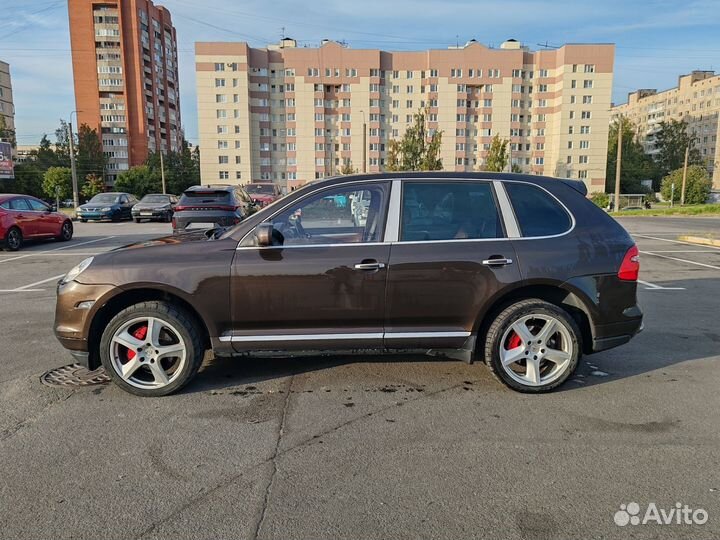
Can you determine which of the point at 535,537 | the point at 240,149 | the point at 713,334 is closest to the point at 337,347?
the point at 535,537

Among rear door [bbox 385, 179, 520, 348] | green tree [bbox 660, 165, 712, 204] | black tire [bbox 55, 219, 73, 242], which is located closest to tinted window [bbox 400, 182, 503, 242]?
rear door [bbox 385, 179, 520, 348]

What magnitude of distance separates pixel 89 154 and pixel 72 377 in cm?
9301

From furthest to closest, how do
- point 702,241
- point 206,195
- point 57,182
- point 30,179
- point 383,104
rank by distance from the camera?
point 383,104, point 30,179, point 57,182, point 702,241, point 206,195

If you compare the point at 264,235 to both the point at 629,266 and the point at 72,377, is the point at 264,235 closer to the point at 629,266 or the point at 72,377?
the point at 72,377

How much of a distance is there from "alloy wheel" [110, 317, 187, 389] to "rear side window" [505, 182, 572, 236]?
291 cm

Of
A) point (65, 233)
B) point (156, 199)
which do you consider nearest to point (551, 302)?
point (65, 233)

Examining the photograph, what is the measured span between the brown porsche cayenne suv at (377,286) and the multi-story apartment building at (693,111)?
123 m

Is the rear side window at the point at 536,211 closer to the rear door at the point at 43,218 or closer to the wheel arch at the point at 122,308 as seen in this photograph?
the wheel arch at the point at 122,308

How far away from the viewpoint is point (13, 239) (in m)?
13.2

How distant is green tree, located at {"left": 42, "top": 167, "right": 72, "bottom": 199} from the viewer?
224 ft

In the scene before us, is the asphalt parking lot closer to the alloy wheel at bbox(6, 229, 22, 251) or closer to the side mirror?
the side mirror

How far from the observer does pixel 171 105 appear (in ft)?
348

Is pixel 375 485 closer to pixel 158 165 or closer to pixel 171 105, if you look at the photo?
pixel 158 165

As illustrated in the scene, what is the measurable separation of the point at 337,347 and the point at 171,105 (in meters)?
116
